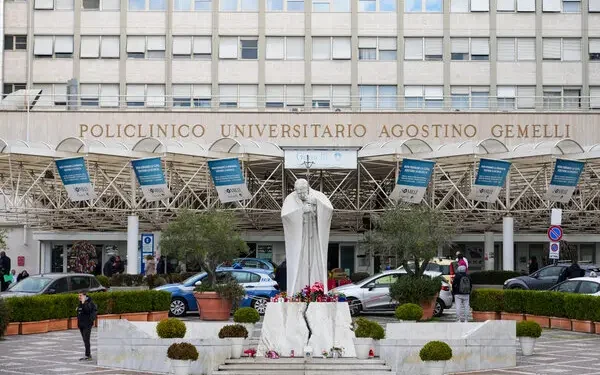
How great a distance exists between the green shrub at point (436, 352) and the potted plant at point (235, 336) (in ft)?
11.0

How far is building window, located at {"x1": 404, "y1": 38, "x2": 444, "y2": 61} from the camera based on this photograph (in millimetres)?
55844

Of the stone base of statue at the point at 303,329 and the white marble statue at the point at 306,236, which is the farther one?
the white marble statue at the point at 306,236

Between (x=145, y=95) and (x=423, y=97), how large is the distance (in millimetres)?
13666

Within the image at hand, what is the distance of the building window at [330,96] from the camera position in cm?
5509

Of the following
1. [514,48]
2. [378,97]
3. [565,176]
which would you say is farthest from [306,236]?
[514,48]

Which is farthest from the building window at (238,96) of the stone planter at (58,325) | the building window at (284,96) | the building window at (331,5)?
the stone planter at (58,325)

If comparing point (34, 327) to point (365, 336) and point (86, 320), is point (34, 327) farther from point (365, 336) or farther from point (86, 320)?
point (365, 336)

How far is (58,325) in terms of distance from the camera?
27.4m

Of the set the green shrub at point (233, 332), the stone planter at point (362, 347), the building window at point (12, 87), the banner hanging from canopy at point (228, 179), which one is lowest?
the stone planter at point (362, 347)

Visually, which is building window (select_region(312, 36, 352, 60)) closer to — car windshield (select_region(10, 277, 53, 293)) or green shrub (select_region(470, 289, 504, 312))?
green shrub (select_region(470, 289, 504, 312))

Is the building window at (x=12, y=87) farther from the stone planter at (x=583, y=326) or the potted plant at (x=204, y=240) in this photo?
the stone planter at (x=583, y=326)

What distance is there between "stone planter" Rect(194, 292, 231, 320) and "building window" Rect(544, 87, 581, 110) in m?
30.8

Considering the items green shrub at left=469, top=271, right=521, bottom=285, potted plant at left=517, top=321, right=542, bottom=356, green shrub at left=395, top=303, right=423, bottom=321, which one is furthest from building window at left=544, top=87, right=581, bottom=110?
potted plant at left=517, top=321, right=542, bottom=356

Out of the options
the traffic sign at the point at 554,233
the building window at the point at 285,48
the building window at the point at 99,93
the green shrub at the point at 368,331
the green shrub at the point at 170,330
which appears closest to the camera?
the green shrub at the point at 170,330
